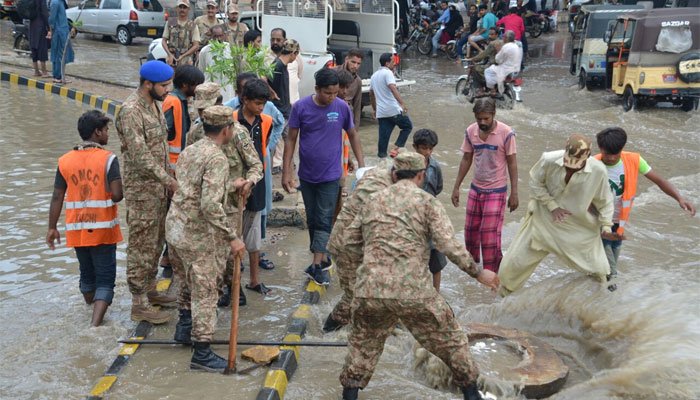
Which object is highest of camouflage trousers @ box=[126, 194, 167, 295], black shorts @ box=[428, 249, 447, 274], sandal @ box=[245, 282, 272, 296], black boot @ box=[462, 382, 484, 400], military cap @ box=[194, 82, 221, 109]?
military cap @ box=[194, 82, 221, 109]

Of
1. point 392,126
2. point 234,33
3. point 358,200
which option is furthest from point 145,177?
point 234,33

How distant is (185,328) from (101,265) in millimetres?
860

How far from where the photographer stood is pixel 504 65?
16.3m

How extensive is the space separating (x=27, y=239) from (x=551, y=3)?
25.7 m

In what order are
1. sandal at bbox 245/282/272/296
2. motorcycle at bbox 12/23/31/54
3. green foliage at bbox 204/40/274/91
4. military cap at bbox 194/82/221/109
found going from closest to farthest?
military cap at bbox 194/82/221/109, sandal at bbox 245/282/272/296, green foliage at bbox 204/40/274/91, motorcycle at bbox 12/23/31/54

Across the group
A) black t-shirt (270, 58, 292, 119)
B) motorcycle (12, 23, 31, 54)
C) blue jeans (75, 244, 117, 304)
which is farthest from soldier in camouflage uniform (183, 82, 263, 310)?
motorcycle (12, 23, 31, 54)

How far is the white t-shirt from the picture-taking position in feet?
36.9

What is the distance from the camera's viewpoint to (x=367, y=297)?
4.68 meters

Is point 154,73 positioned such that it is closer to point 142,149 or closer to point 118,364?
point 142,149

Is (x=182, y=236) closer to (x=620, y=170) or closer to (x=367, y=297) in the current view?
(x=367, y=297)

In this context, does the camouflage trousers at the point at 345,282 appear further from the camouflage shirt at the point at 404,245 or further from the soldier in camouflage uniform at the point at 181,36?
the soldier in camouflage uniform at the point at 181,36

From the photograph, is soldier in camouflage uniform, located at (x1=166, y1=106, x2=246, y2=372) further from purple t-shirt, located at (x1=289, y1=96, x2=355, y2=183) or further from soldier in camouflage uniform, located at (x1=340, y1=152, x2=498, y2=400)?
purple t-shirt, located at (x1=289, y1=96, x2=355, y2=183)

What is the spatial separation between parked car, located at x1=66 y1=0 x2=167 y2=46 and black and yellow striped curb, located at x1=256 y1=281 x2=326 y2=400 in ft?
61.0

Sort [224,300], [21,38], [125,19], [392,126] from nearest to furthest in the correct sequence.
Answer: [224,300] < [392,126] < [21,38] < [125,19]
